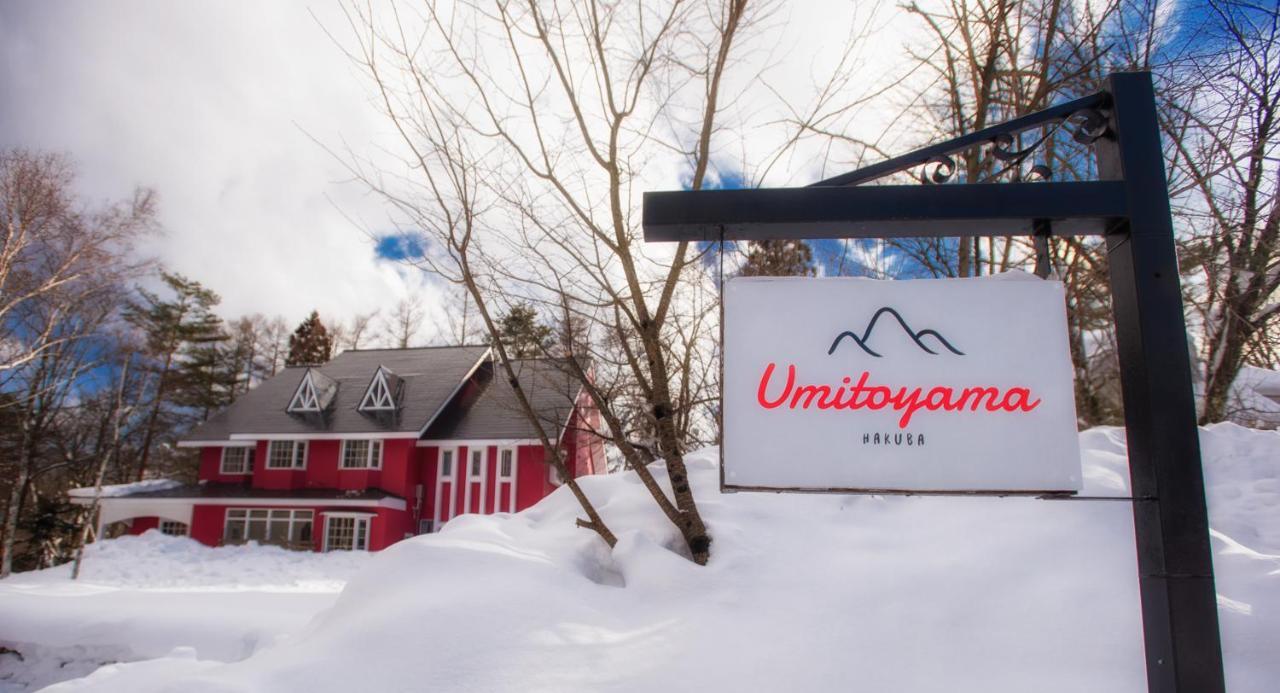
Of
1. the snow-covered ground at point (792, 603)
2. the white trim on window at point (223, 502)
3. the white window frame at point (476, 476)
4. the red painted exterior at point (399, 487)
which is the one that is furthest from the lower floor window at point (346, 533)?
the snow-covered ground at point (792, 603)

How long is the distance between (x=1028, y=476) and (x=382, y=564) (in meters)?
4.65

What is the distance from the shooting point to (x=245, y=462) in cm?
2377

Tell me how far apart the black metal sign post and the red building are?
1750 cm

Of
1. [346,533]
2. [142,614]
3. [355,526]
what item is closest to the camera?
[142,614]

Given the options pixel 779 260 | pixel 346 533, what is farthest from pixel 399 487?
pixel 779 260

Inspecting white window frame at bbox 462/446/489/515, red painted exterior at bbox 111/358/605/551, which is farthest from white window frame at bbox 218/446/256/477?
white window frame at bbox 462/446/489/515

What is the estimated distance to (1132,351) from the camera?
8.30ft

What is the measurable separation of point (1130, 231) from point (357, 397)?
24524 millimetres

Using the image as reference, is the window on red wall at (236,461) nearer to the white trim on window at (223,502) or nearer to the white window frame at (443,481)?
the white trim on window at (223,502)

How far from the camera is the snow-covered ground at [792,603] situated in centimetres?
365

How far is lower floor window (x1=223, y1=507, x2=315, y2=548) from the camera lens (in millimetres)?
21250

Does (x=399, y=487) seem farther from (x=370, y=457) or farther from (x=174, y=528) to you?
(x=174, y=528)

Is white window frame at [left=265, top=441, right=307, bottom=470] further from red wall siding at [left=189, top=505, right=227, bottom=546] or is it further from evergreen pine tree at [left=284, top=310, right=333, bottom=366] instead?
evergreen pine tree at [left=284, top=310, right=333, bottom=366]

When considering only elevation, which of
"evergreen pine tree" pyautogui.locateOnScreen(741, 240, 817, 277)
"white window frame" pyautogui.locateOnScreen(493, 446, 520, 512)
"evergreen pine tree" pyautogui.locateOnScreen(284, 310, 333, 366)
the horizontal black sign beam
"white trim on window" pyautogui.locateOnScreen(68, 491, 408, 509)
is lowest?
"white trim on window" pyautogui.locateOnScreen(68, 491, 408, 509)
